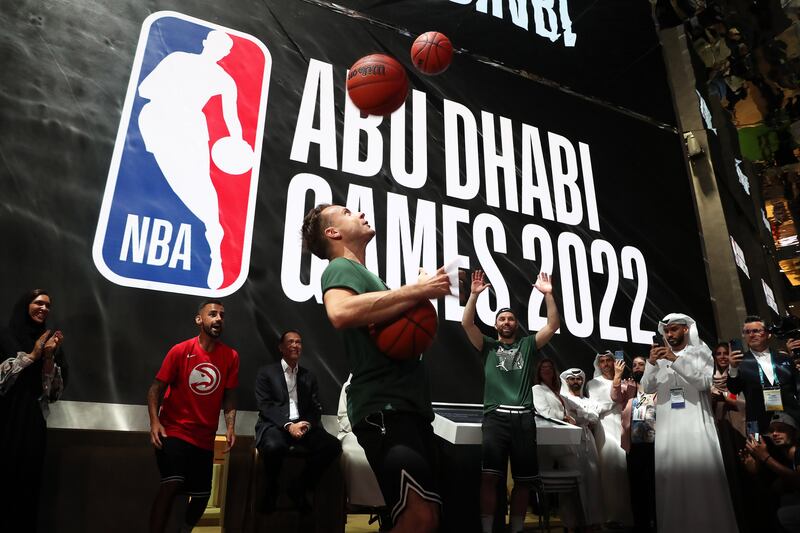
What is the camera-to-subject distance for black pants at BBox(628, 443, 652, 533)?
4906 mm

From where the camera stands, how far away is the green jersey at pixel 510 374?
415cm

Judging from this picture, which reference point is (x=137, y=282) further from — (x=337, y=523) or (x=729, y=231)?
(x=729, y=231)

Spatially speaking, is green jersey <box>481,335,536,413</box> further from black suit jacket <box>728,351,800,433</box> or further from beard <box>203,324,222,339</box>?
beard <box>203,324,222,339</box>

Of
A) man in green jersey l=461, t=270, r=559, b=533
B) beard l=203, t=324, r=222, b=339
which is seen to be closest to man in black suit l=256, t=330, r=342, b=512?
beard l=203, t=324, r=222, b=339

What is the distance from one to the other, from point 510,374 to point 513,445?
1.70 ft

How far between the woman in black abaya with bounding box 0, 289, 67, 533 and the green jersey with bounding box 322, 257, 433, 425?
2.67 m

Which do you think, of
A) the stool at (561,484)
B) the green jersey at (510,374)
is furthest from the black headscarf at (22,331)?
the stool at (561,484)

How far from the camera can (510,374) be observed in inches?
166

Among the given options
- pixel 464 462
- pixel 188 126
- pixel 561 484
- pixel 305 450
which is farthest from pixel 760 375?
pixel 188 126

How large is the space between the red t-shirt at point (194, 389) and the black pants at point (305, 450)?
39cm

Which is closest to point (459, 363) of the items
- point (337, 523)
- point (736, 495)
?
point (337, 523)

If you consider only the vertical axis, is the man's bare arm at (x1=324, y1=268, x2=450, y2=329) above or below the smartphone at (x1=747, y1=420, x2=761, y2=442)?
above

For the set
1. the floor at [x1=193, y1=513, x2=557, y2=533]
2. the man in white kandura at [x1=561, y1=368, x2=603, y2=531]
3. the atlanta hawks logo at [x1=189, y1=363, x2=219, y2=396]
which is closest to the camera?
the atlanta hawks logo at [x1=189, y1=363, x2=219, y2=396]

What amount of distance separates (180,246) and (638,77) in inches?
303
